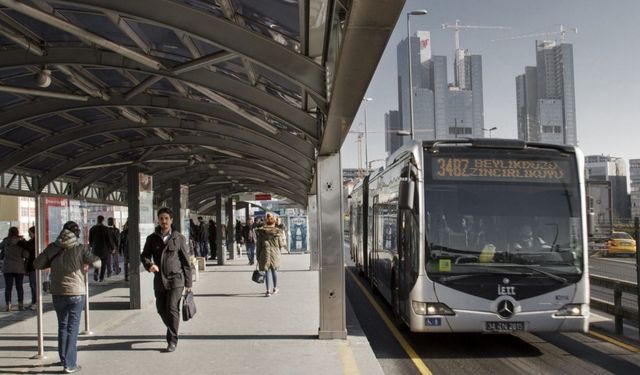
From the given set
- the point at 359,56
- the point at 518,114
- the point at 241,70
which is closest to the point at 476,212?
the point at 241,70

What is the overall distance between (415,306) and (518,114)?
363ft

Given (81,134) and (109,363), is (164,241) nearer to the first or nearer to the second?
(109,363)

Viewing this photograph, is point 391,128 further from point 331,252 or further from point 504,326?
point 504,326

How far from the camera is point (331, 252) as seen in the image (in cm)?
864

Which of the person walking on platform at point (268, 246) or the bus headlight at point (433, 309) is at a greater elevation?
the person walking on platform at point (268, 246)

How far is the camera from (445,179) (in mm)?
8734

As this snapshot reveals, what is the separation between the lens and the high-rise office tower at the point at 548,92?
99750mm

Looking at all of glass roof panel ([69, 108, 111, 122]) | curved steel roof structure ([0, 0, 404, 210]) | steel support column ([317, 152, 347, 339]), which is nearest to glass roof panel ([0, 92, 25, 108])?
curved steel roof structure ([0, 0, 404, 210])

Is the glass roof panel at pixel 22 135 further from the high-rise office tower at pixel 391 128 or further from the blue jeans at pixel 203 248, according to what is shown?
the high-rise office tower at pixel 391 128

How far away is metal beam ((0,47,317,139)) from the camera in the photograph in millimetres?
7680

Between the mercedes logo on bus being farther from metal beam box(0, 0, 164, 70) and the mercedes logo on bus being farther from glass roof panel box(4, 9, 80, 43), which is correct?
glass roof panel box(4, 9, 80, 43)

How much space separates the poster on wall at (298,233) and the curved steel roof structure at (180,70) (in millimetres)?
17657

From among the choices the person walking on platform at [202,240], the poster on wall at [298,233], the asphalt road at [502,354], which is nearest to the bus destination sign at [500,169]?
the asphalt road at [502,354]

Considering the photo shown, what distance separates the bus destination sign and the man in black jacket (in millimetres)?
3598
